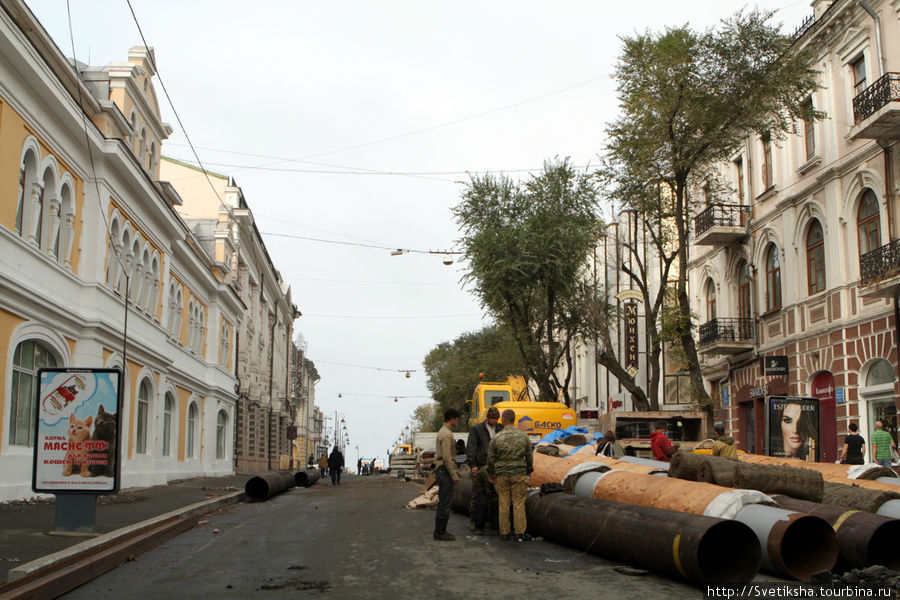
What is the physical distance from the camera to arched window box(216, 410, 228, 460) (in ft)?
132

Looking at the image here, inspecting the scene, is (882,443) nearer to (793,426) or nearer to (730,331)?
(793,426)

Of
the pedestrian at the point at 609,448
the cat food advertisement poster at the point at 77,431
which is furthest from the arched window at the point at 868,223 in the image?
the cat food advertisement poster at the point at 77,431

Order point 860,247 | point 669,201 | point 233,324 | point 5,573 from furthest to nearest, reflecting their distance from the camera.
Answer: point 233,324
point 669,201
point 860,247
point 5,573

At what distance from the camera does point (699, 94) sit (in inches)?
961

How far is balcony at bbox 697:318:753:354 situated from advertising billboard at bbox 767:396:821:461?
10937mm

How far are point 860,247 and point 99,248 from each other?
19.6 meters

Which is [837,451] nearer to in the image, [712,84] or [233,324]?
[712,84]

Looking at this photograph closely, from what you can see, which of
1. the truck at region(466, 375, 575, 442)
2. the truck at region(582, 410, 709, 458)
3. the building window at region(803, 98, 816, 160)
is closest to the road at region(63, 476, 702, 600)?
the truck at region(582, 410, 709, 458)

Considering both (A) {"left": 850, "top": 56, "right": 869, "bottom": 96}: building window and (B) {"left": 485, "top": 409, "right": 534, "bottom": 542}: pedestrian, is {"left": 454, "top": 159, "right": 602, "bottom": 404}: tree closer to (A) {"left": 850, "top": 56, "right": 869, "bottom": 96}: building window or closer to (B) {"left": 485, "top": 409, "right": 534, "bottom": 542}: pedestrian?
(A) {"left": 850, "top": 56, "right": 869, "bottom": 96}: building window

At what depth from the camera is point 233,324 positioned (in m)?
44.2

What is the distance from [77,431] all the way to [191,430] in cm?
2551

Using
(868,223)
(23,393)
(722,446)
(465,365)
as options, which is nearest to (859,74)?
(868,223)

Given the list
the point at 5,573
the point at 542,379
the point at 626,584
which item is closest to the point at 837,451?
the point at 542,379

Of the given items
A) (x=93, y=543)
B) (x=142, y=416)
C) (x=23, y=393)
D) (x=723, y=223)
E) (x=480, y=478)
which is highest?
(x=723, y=223)
